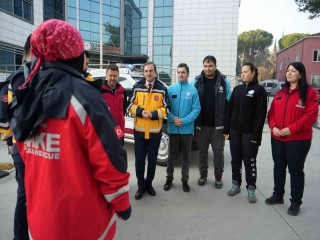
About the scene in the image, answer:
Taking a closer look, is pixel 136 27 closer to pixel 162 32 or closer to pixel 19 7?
pixel 162 32

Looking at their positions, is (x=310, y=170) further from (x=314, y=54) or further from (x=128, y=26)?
(x=314, y=54)

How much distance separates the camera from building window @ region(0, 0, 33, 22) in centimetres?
1785

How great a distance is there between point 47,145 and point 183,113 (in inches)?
111

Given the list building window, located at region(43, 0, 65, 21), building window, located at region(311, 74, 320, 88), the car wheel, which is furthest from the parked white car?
building window, located at region(311, 74, 320, 88)

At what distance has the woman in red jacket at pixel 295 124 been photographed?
125 inches

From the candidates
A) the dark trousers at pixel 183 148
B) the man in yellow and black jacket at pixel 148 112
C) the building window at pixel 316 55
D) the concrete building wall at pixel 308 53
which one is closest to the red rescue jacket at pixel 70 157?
the man in yellow and black jacket at pixel 148 112

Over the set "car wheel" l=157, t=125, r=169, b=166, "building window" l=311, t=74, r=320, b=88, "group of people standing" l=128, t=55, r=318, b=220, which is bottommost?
"car wheel" l=157, t=125, r=169, b=166

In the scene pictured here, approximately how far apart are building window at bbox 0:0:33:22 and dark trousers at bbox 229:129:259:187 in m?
19.9

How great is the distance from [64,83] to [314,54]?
40.2 metres

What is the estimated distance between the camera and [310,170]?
195 inches

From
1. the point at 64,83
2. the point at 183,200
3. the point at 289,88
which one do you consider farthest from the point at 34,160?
the point at 289,88

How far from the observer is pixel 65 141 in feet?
4.06

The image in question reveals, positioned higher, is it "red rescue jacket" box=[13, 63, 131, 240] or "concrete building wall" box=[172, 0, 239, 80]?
"concrete building wall" box=[172, 0, 239, 80]

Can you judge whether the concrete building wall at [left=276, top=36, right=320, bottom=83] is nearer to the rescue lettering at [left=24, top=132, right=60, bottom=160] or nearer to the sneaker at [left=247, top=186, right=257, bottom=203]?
the sneaker at [left=247, top=186, right=257, bottom=203]
